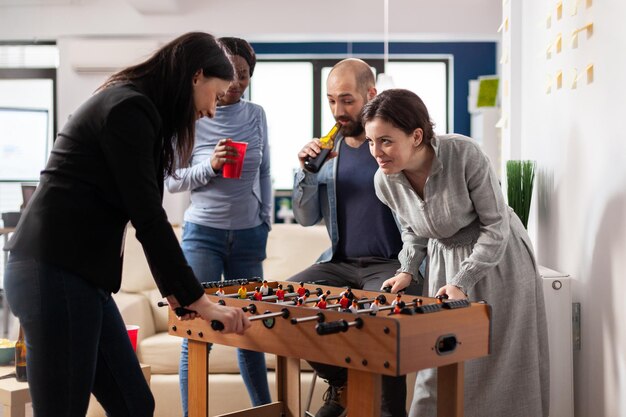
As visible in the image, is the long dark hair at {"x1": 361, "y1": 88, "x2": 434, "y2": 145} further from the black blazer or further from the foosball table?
the black blazer

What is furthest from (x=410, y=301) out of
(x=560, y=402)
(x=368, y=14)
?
(x=368, y=14)

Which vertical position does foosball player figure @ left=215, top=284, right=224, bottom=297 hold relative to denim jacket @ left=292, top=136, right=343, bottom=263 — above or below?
below

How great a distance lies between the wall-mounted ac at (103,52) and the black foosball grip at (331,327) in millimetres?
5267

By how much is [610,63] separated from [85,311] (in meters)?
1.79

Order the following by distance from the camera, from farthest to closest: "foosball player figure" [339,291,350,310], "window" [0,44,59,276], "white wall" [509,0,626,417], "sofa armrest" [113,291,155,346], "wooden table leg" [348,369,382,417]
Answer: "sofa armrest" [113,291,155,346], "window" [0,44,59,276], "white wall" [509,0,626,417], "foosball player figure" [339,291,350,310], "wooden table leg" [348,369,382,417]

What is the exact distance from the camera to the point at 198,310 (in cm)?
186

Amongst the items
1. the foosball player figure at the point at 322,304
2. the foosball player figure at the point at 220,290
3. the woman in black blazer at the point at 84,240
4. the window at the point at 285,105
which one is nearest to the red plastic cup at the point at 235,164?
the foosball player figure at the point at 220,290

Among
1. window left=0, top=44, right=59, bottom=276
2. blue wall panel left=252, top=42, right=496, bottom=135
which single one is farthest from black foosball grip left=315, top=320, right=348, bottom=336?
blue wall panel left=252, top=42, right=496, bottom=135

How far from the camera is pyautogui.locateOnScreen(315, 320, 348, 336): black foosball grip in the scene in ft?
6.21

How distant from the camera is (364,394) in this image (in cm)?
197

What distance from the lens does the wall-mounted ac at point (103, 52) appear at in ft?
22.2

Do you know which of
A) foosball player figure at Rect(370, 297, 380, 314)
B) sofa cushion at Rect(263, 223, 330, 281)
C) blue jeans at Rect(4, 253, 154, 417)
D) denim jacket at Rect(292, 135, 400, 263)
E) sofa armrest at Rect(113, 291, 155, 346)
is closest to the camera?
blue jeans at Rect(4, 253, 154, 417)

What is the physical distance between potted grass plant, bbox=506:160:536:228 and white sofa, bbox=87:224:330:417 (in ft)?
3.85

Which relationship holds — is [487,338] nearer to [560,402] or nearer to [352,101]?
[560,402]
